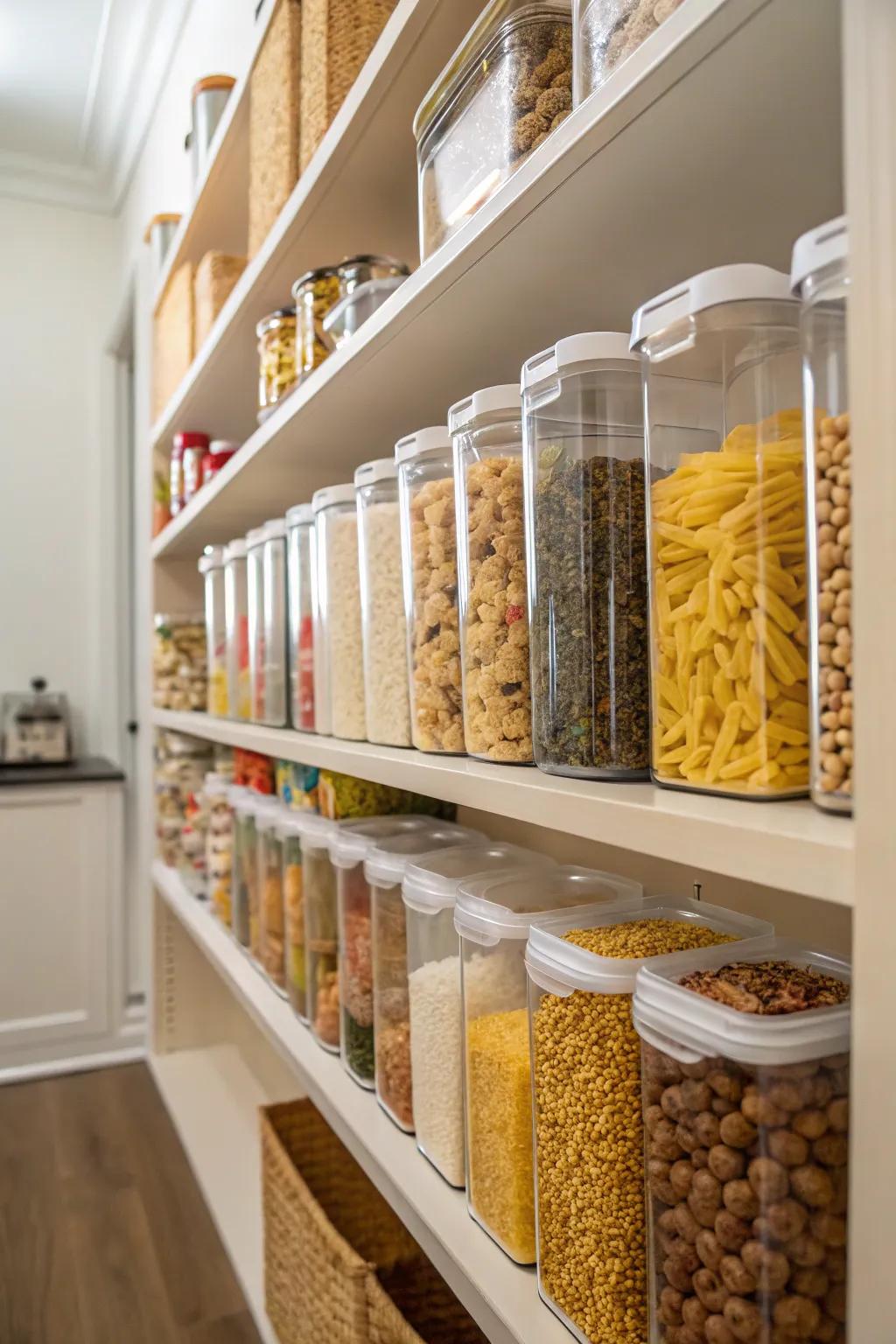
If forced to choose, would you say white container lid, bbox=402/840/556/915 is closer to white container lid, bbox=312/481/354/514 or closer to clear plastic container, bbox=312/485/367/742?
clear plastic container, bbox=312/485/367/742

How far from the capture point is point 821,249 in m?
0.48

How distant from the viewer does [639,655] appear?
2.20 feet

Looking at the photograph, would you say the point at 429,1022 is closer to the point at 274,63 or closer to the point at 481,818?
the point at 481,818

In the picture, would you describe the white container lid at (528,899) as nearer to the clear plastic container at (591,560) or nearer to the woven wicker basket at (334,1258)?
the clear plastic container at (591,560)

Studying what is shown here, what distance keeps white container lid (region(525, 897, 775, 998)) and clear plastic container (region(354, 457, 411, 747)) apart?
1.05 feet

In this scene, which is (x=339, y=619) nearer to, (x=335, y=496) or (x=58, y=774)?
(x=335, y=496)

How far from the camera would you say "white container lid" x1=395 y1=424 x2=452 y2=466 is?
946mm

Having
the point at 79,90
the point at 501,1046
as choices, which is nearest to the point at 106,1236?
the point at 501,1046

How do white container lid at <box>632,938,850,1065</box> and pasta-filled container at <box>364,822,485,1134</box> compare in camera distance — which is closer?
white container lid at <box>632,938,850,1065</box>

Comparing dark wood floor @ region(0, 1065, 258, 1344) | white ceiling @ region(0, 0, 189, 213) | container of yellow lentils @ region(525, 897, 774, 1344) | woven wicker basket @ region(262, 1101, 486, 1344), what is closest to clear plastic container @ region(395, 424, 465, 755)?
container of yellow lentils @ region(525, 897, 774, 1344)

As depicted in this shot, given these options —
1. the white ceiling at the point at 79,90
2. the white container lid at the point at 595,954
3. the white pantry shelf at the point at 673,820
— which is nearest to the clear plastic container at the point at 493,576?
the white pantry shelf at the point at 673,820

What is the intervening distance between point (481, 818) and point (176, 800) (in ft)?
3.93

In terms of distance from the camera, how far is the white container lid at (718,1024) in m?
0.51

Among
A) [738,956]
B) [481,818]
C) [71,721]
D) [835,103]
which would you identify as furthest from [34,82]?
[738,956]
